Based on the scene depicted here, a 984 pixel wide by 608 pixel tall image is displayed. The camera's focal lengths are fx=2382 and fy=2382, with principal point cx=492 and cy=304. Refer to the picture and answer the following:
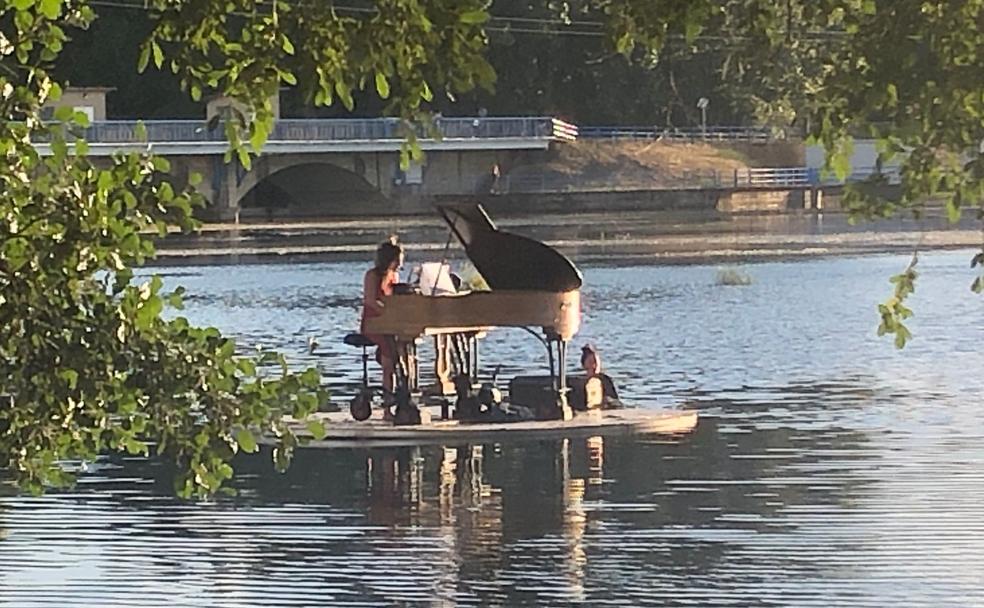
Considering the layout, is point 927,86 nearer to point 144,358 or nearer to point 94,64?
point 144,358

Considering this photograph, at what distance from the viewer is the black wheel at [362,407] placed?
16375mm

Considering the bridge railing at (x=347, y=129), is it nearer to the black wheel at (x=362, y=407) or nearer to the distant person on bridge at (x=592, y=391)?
the distant person on bridge at (x=592, y=391)

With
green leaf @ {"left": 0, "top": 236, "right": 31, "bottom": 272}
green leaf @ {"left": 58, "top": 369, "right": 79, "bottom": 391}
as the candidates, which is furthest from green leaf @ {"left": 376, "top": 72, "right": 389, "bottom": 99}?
green leaf @ {"left": 58, "top": 369, "right": 79, "bottom": 391}

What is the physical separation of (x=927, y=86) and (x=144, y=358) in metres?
2.38

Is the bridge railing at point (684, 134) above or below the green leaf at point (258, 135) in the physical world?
above

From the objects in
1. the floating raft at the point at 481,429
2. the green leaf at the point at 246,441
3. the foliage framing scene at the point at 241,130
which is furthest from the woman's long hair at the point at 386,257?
the green leaf at the point at 246,441

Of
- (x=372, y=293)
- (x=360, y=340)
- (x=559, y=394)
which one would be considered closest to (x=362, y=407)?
(x=360, y=340)

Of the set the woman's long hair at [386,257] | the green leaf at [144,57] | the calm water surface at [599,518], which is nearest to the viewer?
the green leaf at [144,57]

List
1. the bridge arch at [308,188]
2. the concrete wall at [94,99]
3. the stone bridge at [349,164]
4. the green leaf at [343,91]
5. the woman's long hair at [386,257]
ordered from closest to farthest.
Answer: the green leaf at [343,91] → the woman's long hair at [386,257] → the stone bridge at [349,164] → the concrete wall at [94,99] → the bridge arch at [308,188]

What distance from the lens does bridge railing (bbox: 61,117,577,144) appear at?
63.7 metres

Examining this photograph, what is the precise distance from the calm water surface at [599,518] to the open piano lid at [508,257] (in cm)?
109

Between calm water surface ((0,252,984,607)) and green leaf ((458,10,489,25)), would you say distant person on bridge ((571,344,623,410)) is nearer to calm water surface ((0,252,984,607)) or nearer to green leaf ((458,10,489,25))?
calm water surface ((0,252,984,607))

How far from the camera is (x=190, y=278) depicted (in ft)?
138

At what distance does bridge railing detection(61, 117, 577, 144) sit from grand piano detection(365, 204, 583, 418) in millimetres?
45461
